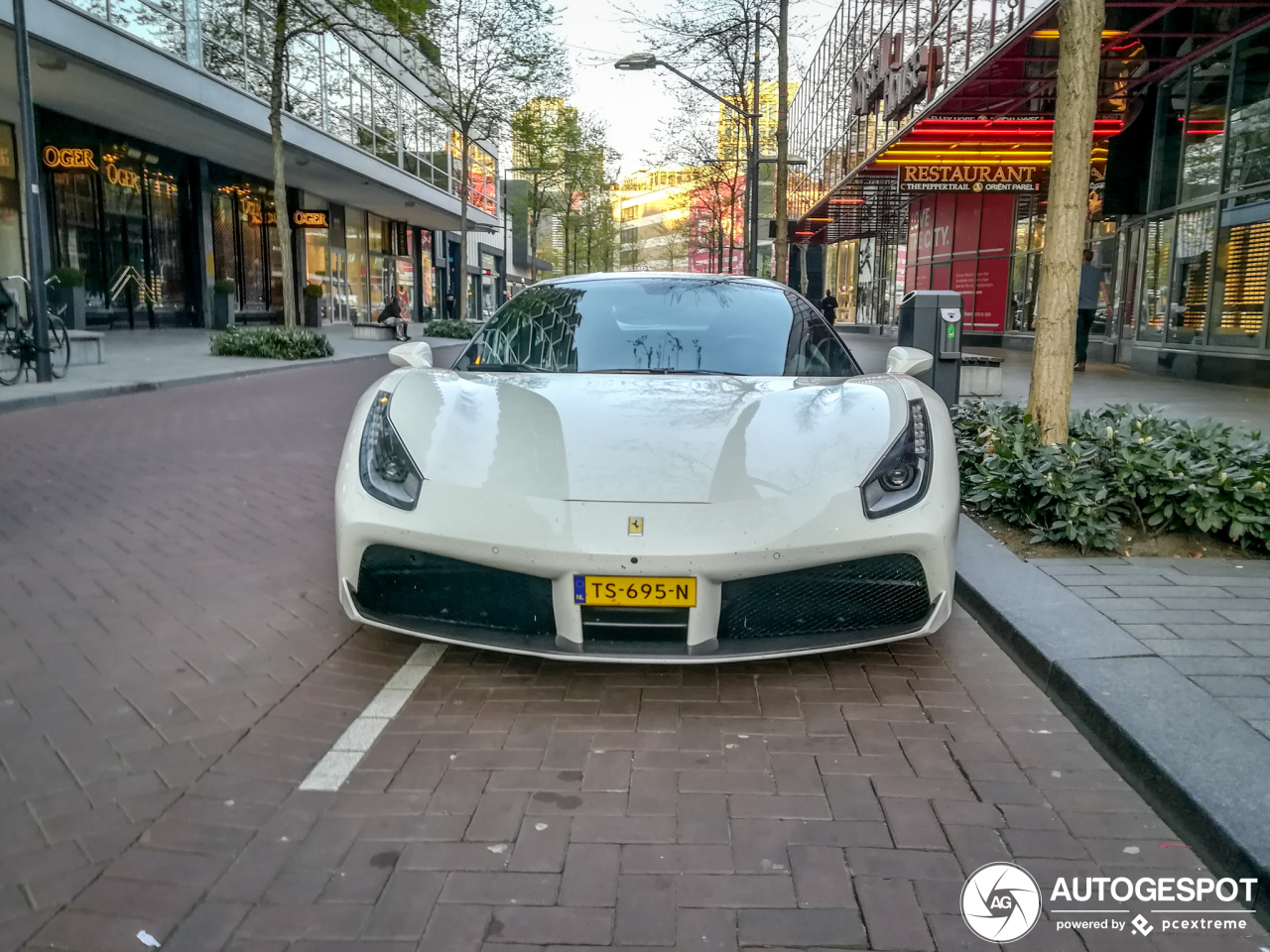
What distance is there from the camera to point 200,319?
26047mm

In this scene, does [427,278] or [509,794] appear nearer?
[509,794]

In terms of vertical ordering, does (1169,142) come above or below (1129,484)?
above

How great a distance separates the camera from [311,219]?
1169 inches

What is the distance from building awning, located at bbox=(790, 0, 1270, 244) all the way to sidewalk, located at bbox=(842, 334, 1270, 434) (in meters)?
3.18

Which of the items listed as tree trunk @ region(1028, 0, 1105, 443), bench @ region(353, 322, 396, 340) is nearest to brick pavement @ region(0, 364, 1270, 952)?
tree trunk @ region(1028, 0, 1105, 443)

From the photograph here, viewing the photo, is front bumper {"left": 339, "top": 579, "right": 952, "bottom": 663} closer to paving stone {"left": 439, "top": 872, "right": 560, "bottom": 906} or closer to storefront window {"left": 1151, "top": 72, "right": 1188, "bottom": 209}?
paving stone {"left": 439, "top": 872, "right": 560, "bottom": 906}

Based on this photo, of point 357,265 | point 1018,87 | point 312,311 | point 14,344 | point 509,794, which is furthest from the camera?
point 357,265

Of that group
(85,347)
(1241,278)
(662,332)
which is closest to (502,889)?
(662,332)

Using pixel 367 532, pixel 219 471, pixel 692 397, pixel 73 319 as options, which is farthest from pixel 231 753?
pixel 73 319

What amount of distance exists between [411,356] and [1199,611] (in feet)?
10.9

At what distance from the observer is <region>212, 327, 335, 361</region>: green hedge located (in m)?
17.3

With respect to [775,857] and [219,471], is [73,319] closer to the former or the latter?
[219,471]

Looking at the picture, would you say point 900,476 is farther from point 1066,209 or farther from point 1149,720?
point 1066,209

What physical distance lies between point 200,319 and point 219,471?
21.3 meters
